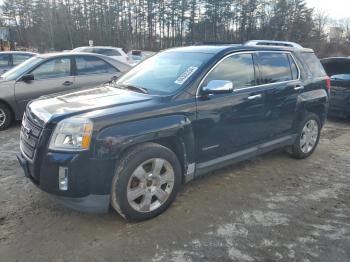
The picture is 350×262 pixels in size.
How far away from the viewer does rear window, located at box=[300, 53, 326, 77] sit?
5.39 m

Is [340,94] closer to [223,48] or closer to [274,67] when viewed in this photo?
[274,67]

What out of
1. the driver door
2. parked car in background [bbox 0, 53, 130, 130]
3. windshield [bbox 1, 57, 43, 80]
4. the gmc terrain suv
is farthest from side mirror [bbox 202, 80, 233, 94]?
windshield [bbox 1, 57, 43, 80]

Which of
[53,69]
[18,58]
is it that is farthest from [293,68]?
[18,58]

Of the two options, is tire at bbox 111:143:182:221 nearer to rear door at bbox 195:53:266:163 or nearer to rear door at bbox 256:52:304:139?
rear door at bbox 195:53:266:163

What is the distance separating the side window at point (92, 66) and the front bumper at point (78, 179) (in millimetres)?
4797

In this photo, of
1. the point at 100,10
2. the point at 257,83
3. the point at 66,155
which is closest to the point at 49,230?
the point at 66,155

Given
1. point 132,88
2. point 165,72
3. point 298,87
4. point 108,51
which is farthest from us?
point 108,51

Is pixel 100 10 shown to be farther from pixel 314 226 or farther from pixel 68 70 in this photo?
pixel 314 226

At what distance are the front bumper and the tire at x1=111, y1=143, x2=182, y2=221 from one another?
12 centimetres

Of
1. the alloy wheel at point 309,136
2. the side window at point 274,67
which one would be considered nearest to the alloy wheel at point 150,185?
the side window at point 274,67

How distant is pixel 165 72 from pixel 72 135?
1.58m

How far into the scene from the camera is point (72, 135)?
10.1 ft

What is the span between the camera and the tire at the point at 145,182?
3.25 m

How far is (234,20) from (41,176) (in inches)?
2414
